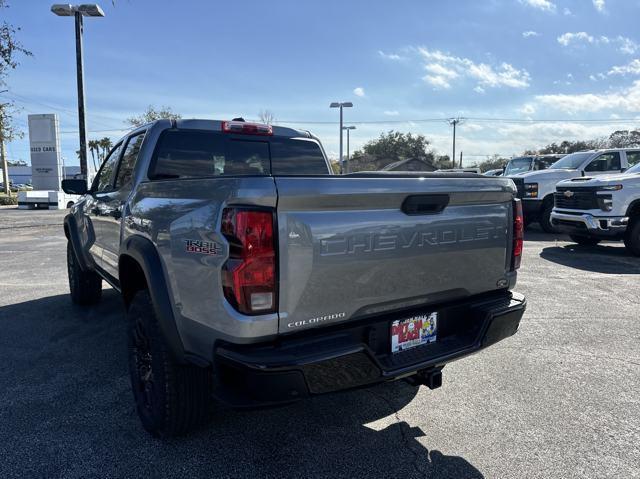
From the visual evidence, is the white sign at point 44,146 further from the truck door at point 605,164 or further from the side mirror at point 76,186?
the truck door at point 605,164

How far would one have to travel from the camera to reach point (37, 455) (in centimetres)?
261

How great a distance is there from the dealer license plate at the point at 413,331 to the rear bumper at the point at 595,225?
759 centimetres

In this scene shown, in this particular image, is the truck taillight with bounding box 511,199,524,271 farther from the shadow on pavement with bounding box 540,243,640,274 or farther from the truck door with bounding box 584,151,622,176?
the truck door with bounding box 584,151,622,176

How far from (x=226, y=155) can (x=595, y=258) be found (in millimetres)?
7836

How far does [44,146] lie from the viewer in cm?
3262

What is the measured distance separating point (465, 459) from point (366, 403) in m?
0.82

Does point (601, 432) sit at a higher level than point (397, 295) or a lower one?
lower

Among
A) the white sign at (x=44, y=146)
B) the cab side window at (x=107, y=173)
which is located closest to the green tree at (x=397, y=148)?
the white sign at (x=44, y=146)

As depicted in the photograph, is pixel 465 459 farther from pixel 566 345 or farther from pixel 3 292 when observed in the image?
pixel 3 292

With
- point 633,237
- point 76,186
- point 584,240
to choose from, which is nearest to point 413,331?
point 76,186

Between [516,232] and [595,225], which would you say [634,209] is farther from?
[516,232]

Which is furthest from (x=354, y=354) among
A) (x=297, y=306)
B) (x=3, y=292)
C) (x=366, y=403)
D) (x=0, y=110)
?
(x=0, y=110)

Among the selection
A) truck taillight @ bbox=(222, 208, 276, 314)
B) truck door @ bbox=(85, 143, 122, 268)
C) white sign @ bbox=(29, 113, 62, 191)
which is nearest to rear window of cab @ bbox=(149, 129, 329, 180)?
truck door @ bbox=(85, 143, 122, 268)

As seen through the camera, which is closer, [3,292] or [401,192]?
[401,192]
